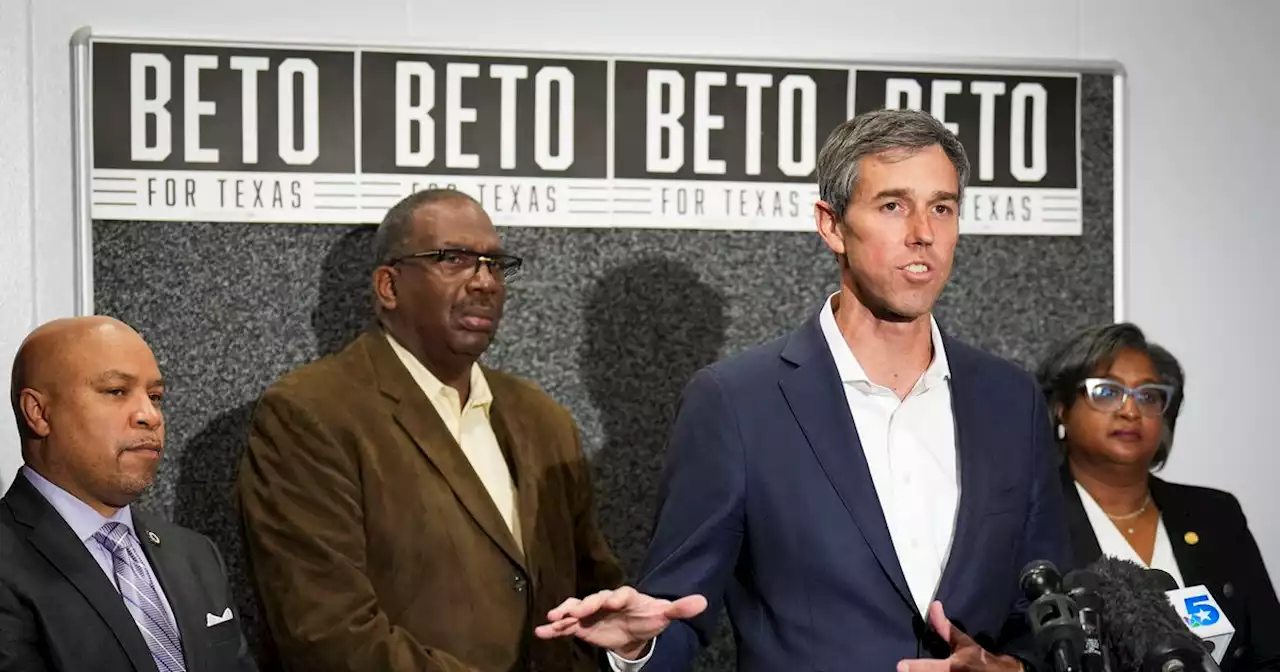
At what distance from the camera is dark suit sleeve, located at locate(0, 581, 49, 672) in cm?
196

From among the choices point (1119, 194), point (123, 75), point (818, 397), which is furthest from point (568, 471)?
point (1119, 194)

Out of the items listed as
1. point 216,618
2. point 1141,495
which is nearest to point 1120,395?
point 1141,495

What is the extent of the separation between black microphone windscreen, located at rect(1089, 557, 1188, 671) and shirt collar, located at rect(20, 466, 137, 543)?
4.37 ft

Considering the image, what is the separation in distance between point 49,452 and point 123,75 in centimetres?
85

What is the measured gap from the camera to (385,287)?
264 cm

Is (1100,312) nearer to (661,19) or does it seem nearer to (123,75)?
(661,19)

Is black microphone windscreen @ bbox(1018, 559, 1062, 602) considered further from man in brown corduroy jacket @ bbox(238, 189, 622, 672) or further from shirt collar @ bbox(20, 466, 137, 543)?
shirt collar @ bbox(20, 466, 137, 543)

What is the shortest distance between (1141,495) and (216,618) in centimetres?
161

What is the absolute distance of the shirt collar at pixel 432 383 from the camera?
2.59m

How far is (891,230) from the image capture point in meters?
1.96

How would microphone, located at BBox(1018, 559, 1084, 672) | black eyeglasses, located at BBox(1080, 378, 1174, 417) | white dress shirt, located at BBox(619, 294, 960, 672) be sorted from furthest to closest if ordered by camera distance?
1. black eyeglasses, located at BBox(1080, 378, 1174, 417)
2. white dress shirt, located at BBox(619, 294, 960, 672)
3. microphone, located at BBox(1018, 559, 1084, 672)

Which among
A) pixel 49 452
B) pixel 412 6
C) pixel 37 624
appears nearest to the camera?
pixel 37 624

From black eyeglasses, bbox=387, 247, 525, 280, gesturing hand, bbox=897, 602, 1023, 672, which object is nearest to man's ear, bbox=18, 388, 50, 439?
black eyeglasses, bbox=387, 247, 525, 280

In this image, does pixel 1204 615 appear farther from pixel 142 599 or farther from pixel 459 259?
pixel 142 599
